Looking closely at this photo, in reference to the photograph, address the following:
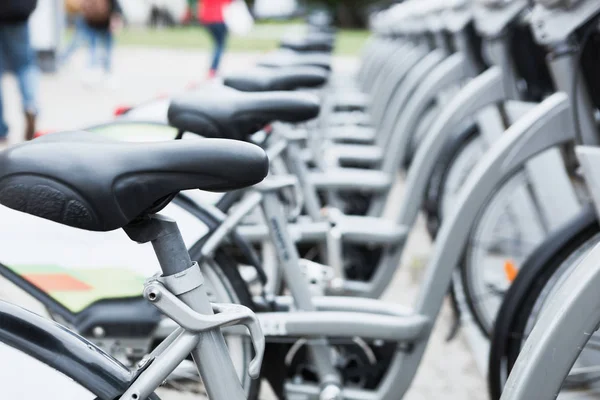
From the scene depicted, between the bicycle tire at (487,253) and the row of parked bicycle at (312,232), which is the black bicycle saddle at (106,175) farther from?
the bicycle tire at (487,253)

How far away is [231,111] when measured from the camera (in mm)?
2213

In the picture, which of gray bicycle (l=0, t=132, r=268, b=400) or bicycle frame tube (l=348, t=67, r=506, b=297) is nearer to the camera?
gray bicycle (l=0, t=132, r=268, b=400)

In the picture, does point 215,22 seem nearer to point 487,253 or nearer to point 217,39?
point 217,39

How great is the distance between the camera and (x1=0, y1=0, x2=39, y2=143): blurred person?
6.04 m

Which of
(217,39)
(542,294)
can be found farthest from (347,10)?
(542,294)

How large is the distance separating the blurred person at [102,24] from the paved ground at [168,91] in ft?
1.25

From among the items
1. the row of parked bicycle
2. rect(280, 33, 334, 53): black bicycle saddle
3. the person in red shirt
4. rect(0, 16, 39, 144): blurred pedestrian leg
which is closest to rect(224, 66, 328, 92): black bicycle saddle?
the row of parked bicycle

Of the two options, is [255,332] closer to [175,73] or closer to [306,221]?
[306,221]

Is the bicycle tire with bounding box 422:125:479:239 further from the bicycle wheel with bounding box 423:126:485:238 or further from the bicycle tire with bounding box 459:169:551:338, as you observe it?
the bicycle tire with bounding box 459:169:551:338

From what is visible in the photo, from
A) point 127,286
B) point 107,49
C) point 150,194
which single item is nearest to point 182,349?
point 150,194

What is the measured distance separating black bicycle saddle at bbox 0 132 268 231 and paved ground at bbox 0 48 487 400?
47.9 inches

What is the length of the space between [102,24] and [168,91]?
4.36ft

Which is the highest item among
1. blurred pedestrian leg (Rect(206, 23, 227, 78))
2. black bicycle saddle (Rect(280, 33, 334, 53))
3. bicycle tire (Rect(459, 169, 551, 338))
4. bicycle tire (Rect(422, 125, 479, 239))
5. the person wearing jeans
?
blurred pedestrian leg (Rect(206, 23, 227, 78))

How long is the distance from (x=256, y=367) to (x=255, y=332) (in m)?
0.05
